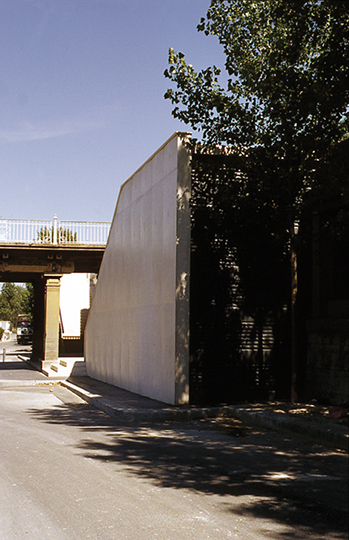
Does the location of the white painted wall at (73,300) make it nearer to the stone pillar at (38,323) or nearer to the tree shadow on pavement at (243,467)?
the stone pillar at (38,323)

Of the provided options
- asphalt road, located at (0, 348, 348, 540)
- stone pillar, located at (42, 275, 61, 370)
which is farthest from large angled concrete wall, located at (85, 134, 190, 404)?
stone pillar, located at (42, 275, 61, 370)

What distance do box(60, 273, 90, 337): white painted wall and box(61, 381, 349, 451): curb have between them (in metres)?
25.4

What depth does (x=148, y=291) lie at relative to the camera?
14.4 metres

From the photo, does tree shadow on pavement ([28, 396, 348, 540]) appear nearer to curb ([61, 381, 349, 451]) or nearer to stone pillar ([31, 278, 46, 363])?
curb ([61, 381, 349, 451])

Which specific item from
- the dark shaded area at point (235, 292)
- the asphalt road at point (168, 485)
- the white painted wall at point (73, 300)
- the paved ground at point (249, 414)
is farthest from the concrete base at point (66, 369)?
the asphalt road at point (168, 485)

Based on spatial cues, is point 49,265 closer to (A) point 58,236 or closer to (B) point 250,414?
(A) point 58,236

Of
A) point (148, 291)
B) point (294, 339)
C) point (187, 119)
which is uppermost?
point (187, 119)

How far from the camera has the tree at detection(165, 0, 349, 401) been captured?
33.0 feet

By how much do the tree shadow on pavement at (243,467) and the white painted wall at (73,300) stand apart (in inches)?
1152

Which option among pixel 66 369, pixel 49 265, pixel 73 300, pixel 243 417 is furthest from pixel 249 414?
pixel 73 300

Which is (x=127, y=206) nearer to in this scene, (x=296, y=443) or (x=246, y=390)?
(x=246, y=390)

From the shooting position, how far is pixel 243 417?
10773 mm

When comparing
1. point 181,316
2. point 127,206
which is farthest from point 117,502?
point 127,206

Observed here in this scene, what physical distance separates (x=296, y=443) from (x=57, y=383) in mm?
13404
